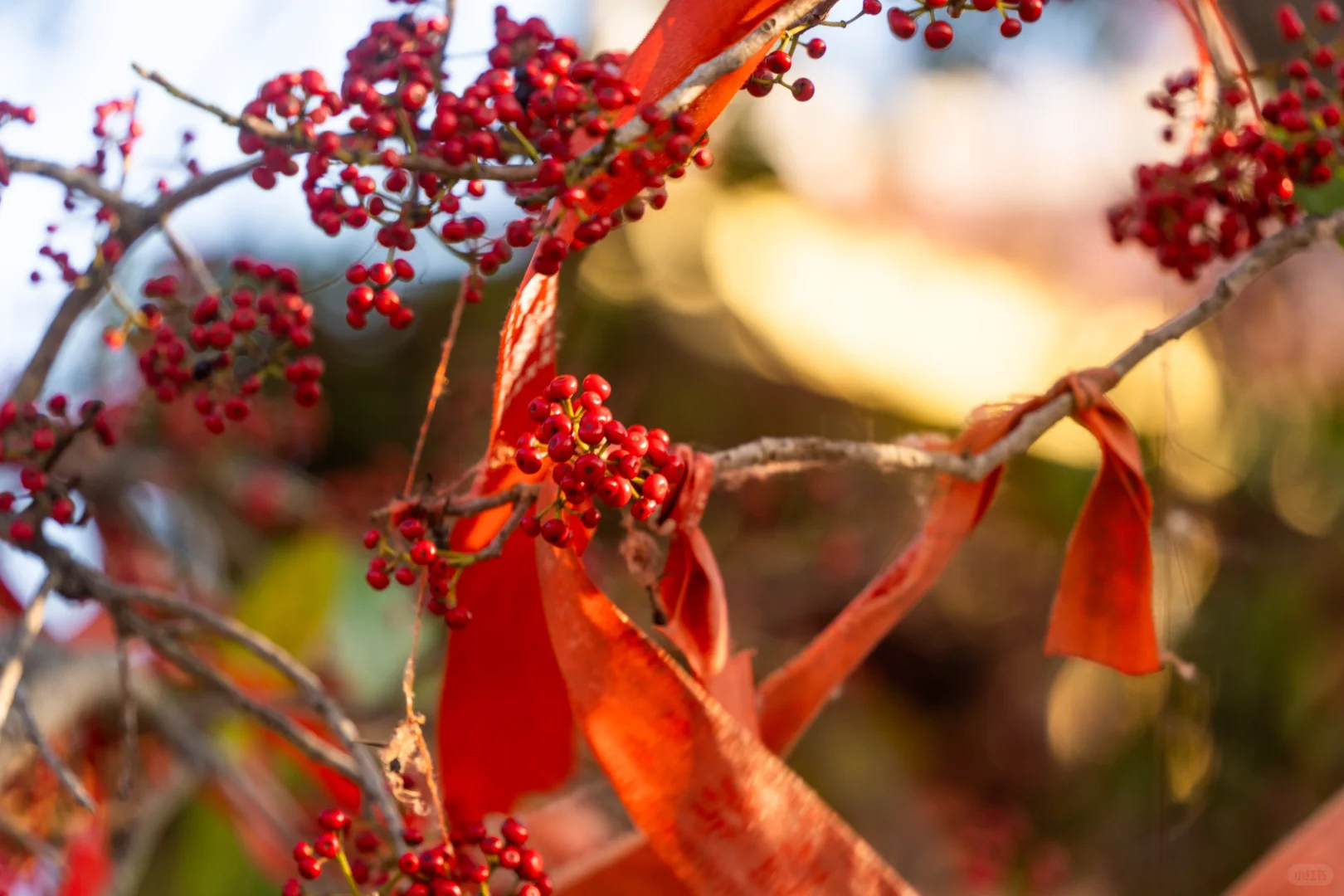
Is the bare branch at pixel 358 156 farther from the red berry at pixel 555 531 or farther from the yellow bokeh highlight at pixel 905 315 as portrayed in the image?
the yellow bokeh highlight at pixel 905 315

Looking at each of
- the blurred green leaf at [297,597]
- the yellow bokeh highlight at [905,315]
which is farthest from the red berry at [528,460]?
the blurred green leaf at [297,597]

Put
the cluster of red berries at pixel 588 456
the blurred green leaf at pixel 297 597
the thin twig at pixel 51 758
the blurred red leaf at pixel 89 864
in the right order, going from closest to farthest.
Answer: the cluster of red berries at pixel 588 456 < the thin twig at pixel 51 758 < the blurred red leaf at pixel 89 864 < the blurred green leaf at pixel 297 597

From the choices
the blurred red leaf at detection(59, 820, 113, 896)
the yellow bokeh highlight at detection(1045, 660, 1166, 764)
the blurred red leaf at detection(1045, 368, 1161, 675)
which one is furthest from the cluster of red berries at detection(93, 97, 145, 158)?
the yellow bokeh highlight at detection(1045, 660, 1166, 764)

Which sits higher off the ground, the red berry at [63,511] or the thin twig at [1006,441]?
the red berry at [63,511]

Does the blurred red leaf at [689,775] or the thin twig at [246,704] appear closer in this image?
the blurred red leaf at [689,775]

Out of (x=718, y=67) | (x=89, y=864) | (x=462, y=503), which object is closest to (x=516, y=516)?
(x=462, y=503)

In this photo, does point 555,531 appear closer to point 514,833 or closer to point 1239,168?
point 514,833

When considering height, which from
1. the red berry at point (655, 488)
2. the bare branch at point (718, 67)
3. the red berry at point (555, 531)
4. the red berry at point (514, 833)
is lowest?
the red berry at point (514, 833)
